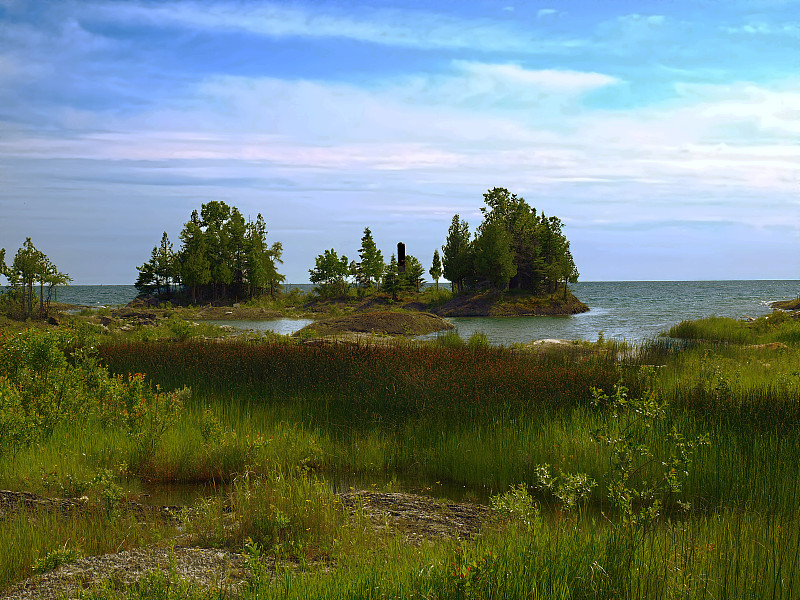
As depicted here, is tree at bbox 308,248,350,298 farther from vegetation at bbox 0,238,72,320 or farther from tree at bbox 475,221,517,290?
vegetation at bbox 0,238,72,320

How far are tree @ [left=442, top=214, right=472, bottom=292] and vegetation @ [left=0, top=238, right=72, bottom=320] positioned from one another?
1671 inches

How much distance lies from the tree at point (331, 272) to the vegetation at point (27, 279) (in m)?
34.8

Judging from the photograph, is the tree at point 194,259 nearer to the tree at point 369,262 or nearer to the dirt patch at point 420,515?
the tree at point 369,262

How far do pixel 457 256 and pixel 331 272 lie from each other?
15.5 meters

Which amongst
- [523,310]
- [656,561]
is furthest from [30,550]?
[523,310]

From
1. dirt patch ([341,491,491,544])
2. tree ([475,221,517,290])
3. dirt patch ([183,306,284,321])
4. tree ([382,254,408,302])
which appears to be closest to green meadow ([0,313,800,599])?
dirt patch ([341,491,491,544])

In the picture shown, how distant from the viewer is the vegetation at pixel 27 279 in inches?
1391

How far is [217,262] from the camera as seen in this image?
6575 cm

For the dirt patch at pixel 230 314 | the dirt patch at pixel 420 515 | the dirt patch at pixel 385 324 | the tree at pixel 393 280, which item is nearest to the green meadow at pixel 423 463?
the dirt patch at pixel 420 515

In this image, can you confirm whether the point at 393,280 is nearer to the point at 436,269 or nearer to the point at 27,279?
the point at 436,269

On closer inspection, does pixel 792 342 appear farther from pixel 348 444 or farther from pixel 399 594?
pixel 399 594

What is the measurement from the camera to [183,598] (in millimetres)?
3887

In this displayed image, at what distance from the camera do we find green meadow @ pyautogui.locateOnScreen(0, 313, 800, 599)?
4121 millimetres

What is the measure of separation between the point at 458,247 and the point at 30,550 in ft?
224
